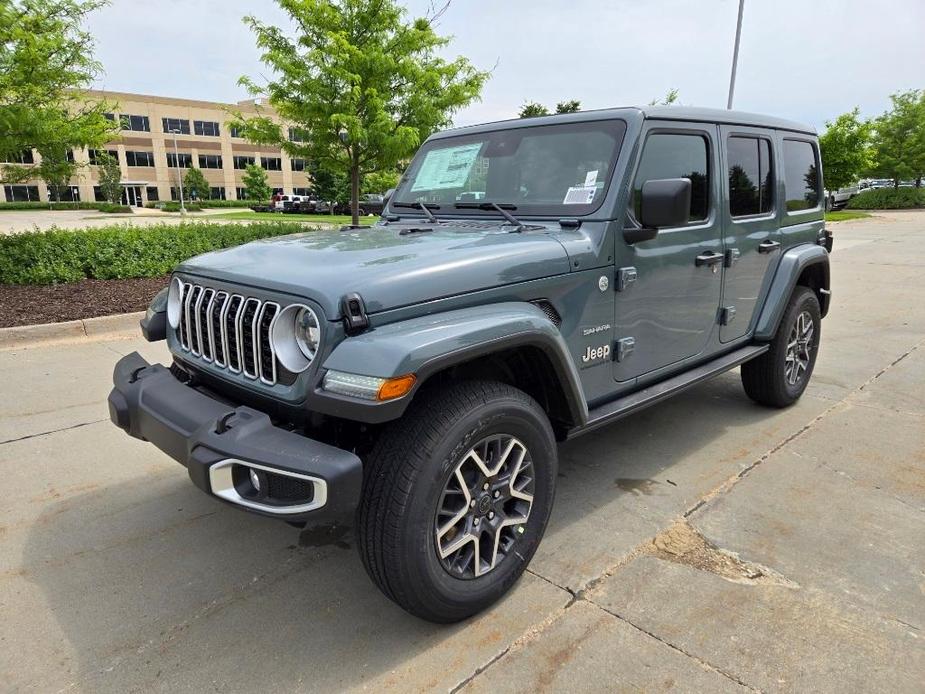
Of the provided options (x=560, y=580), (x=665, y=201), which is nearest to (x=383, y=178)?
(x=665, y=201)

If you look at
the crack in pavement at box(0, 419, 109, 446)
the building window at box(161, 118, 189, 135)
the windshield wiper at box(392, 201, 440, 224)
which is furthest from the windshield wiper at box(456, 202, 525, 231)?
the building window at box(161, 118, 189, 135)

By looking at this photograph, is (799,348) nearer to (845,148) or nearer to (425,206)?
(425,206)

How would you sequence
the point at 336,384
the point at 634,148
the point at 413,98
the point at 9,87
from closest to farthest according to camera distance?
the point at 336,384 < the point at 634,148 < the point at 9,87 < the point at 413,98

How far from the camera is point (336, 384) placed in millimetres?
2061

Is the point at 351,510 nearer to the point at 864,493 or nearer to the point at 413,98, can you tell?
the point at 864,493

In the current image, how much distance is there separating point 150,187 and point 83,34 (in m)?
69.4

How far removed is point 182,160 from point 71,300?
233ft

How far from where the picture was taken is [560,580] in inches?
106

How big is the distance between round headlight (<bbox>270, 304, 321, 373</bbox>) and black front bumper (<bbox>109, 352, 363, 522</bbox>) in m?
0.22

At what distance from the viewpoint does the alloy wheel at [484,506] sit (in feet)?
7.68

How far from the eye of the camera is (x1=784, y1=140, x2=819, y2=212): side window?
174 inches

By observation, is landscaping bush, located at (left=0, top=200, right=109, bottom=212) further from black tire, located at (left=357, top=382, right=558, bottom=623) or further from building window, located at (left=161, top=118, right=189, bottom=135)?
black tire, located at (left=357, top=382, right=558, bottom=623)

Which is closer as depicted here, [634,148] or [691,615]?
[691,615]

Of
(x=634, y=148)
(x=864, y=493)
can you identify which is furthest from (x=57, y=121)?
(x=864, y=493)
